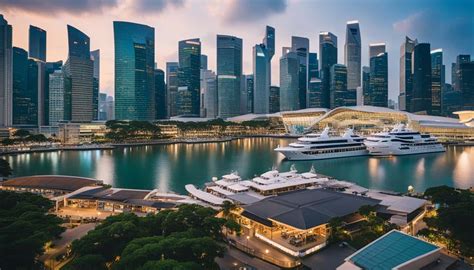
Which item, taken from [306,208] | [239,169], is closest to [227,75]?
[239,169]

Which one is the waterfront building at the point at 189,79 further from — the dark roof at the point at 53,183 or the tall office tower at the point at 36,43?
the dark roof at the point at 53,183

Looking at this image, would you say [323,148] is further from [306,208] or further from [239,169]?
[306,208]

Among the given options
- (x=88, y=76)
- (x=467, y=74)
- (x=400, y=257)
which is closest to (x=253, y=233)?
(x=400, y=257)

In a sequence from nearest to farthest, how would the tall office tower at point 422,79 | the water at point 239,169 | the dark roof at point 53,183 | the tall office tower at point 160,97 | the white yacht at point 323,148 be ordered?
the dark roof at point 53,183 < the water at point 239,169 < the white yacht at point 323,148 < the tall office tower at point 422,79 < the tall office tower at point 160,97

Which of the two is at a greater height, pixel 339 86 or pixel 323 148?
pixel 339 86

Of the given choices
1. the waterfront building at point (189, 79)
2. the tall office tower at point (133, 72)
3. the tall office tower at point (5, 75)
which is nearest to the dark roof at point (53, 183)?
the tall office tower at point (133, 72)

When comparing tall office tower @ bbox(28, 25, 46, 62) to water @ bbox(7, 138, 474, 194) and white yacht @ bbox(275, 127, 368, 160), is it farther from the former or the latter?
white yacht @ bbox(275, 127, 368, 160)

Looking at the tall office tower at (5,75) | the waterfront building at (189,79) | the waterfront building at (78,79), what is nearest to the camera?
the tall office tower at (5,75)
